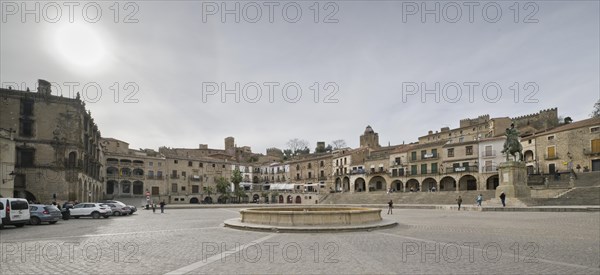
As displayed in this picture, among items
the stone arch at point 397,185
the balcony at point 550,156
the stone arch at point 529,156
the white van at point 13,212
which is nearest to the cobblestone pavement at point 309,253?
the white van at point 13,212

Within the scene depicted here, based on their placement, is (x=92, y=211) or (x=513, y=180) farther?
(x=513, y=180)

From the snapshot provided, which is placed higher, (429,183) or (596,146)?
(596,146)

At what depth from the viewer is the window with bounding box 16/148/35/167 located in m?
38.9

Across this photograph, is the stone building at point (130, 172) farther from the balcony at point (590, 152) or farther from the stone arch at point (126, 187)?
the balcony at point (590, 152)

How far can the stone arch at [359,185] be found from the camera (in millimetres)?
75188

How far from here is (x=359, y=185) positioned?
75562mm

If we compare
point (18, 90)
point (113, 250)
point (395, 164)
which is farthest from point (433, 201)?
point (18, 90)

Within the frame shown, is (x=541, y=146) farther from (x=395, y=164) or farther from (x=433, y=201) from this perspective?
(x=395, y=164)

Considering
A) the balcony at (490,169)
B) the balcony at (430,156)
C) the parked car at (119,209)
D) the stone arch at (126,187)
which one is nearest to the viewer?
the parked car at (119,209)

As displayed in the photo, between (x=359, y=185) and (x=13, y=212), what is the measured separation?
6126 centimetres

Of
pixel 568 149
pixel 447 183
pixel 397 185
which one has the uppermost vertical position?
pixel 568 149

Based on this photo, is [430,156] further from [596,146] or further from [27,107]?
[27,107]

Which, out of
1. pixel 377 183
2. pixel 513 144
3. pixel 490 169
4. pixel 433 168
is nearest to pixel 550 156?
pixel 490 169

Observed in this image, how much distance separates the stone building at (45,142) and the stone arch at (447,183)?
165 feet
